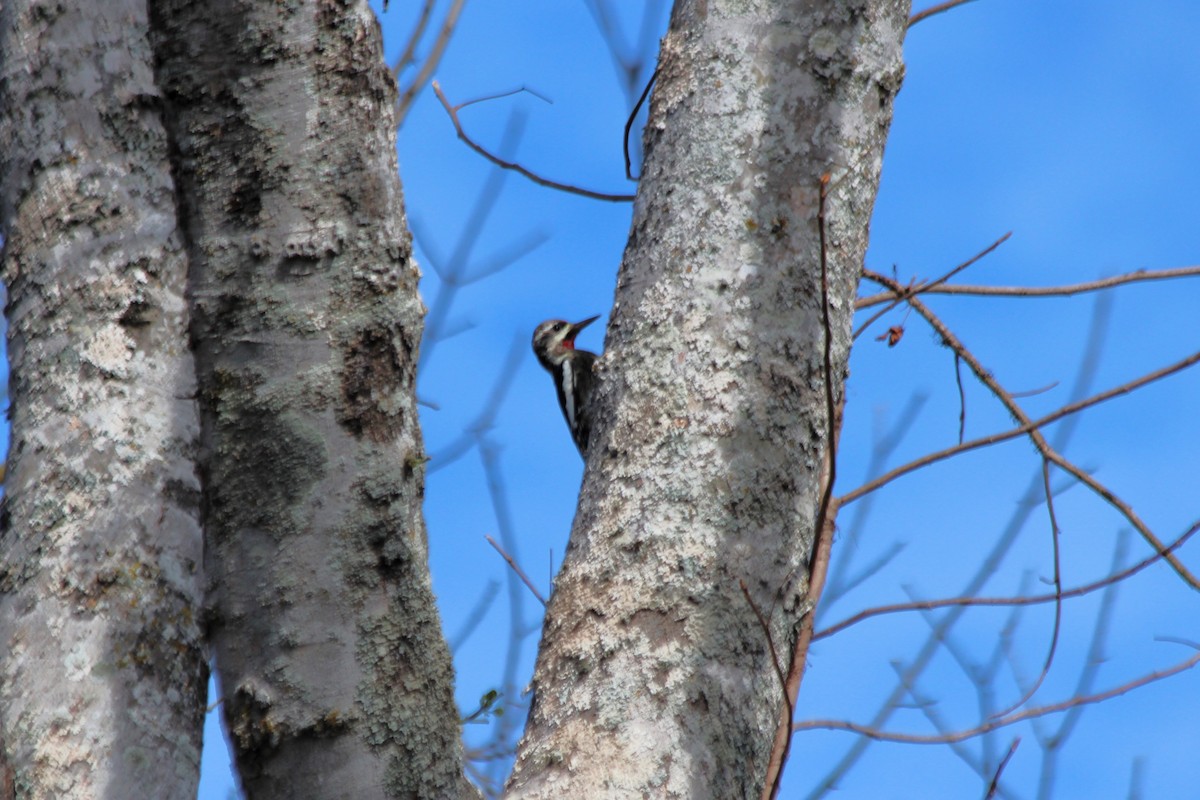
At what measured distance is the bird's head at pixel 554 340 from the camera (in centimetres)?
703

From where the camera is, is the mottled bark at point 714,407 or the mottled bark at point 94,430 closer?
the mottled bark at point 94,430

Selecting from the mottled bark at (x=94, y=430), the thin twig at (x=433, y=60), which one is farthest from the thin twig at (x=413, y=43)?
the mottled bark at (x=94, y=430)

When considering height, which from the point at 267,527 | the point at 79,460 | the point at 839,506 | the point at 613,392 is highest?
the point at 839,506

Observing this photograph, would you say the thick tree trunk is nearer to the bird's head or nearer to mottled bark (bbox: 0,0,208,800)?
mottled bark (bbox: 0,0,208,800)

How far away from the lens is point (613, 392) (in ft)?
8.20

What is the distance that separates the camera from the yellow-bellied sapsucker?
616 centimetres

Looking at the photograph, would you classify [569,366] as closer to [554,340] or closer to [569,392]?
[569,392]

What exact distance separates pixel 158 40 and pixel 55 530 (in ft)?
2.52

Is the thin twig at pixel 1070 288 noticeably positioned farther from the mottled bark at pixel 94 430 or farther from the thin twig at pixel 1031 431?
the mottled bark at pixel 94 430

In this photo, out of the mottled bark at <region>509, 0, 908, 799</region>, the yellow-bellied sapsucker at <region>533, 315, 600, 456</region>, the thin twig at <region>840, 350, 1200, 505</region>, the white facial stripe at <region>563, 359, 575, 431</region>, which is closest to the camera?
the mottled bark at <region>509, 0, 908, 799</region>

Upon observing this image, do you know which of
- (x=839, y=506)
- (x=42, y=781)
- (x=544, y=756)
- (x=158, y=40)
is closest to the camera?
(x=42, y=781)

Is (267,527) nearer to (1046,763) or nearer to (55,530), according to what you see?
(55,530)

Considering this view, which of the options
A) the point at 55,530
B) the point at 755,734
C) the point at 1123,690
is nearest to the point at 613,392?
the point at 755,734

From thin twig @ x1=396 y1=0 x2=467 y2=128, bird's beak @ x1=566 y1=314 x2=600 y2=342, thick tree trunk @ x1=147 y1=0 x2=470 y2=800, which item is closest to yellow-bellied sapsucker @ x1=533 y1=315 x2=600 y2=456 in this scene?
bird's beak @ x1=566 y1=314 x2=600 y2=342
